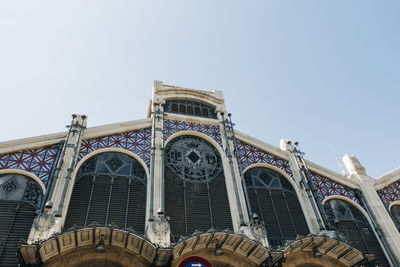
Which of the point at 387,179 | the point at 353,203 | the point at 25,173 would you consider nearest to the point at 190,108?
the point at 25,173

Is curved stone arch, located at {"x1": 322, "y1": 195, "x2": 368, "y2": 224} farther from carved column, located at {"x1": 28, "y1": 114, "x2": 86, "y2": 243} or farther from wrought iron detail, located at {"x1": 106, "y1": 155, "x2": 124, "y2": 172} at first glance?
carved column, located at {"x1": 28, "y1": 114, "x2": 86, "y2": 243}

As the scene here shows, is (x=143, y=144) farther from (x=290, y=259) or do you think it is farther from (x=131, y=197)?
(x=290, y=259)

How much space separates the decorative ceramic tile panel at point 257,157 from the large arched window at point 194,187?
5.38 ft

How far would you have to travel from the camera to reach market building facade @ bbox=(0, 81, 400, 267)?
37.8 feet

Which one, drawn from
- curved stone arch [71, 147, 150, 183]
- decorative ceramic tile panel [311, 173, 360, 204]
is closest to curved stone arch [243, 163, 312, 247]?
decorative ceramic tile panel [311, 173, 360, 204]

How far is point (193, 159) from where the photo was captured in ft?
56.7

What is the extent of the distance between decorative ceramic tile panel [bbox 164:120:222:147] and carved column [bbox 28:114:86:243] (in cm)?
465

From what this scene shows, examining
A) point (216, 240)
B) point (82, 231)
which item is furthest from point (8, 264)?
point (216, 240)

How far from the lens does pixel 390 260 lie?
1572 cm

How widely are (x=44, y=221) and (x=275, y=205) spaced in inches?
427

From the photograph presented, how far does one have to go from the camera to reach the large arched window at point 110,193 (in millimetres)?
13500

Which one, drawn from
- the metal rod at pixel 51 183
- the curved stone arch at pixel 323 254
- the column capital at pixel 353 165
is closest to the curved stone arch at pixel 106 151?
the metal rod at pixel 51 183

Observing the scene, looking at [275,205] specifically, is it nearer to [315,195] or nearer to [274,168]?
[315,195]

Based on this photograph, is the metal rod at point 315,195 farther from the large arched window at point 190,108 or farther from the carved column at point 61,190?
the carved column at point 61,190
